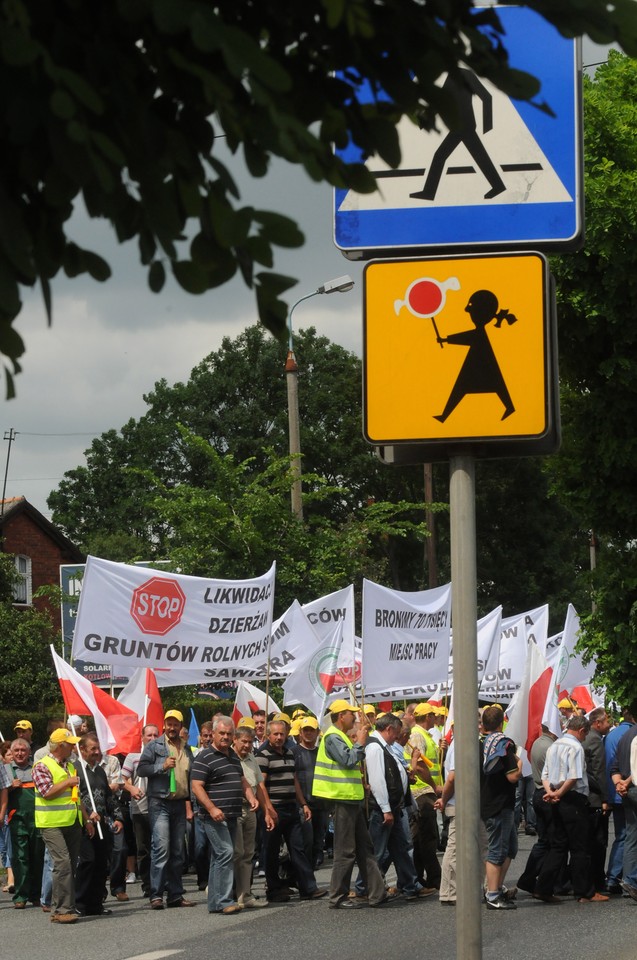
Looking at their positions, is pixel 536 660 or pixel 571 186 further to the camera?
pixel 536 660

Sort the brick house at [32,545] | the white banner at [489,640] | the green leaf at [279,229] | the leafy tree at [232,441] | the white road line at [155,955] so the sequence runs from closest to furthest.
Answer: the green leaf at [279,229] < the white road line at [155,955] < the white banner at [489,640] < the leafy tree at [232,441] < the brick house at [32,545]

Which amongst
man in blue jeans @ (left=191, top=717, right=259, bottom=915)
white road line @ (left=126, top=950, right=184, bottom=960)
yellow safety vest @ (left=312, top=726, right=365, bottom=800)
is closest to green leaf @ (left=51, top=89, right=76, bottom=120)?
white road line @ (left=126, top=950, right=184, bottom=960)

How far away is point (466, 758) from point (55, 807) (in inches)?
435

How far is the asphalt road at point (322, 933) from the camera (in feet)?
38.1

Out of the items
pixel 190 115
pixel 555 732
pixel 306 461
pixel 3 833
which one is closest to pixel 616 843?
pixel 555 732

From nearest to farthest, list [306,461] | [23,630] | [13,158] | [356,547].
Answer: [13,158]
[356,547]
[23,630]
[306,461]

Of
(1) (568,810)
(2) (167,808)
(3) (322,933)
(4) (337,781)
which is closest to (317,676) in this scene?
(2) (167,808)

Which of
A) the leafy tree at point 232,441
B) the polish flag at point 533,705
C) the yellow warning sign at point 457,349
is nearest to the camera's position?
the yellow warning sign at point 457,349

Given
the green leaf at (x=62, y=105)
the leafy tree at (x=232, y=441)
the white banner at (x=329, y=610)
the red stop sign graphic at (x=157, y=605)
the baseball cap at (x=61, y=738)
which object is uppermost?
the leafy tree at (x=232, y=441)

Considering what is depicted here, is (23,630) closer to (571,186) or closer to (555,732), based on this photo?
(555,732)

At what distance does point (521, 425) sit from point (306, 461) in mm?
56148

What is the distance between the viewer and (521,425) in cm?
402

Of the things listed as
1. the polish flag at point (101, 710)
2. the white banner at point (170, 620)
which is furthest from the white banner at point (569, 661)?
the polish flag at point (101, 710)

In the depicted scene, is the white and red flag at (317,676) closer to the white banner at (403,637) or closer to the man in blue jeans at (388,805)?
the white banner at (403,637)
